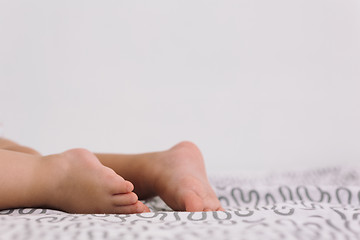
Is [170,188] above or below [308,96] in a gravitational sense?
below

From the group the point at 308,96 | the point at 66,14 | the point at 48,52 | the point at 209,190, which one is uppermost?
the point at 66,14

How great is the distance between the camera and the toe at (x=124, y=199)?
0.66 meters

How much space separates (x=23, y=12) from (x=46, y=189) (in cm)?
109

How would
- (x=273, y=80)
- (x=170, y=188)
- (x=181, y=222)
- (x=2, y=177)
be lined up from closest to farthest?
(x=181, y=222)
(x=2, y=177)
(x=170, y=188)
(x=273, y=80)

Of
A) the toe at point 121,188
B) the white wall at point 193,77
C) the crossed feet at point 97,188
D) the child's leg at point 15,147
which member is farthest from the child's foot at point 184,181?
the white wall at point 193,77

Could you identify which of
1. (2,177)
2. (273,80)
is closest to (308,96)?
(273,80)

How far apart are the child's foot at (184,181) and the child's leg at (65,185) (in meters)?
0.09

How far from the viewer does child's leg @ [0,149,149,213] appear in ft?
2.20

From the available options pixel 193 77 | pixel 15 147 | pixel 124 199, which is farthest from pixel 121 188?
pixel 193 77

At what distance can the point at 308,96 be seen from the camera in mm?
1592

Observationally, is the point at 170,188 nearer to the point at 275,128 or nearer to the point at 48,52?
the point at 275,128

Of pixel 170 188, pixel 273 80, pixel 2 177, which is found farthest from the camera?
pixel 273 80

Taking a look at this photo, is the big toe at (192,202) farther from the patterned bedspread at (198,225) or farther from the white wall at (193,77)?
the white wall at (193,77)

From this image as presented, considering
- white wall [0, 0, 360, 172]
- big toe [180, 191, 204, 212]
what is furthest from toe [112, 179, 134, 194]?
white wall [0, 0, 360, 172]
